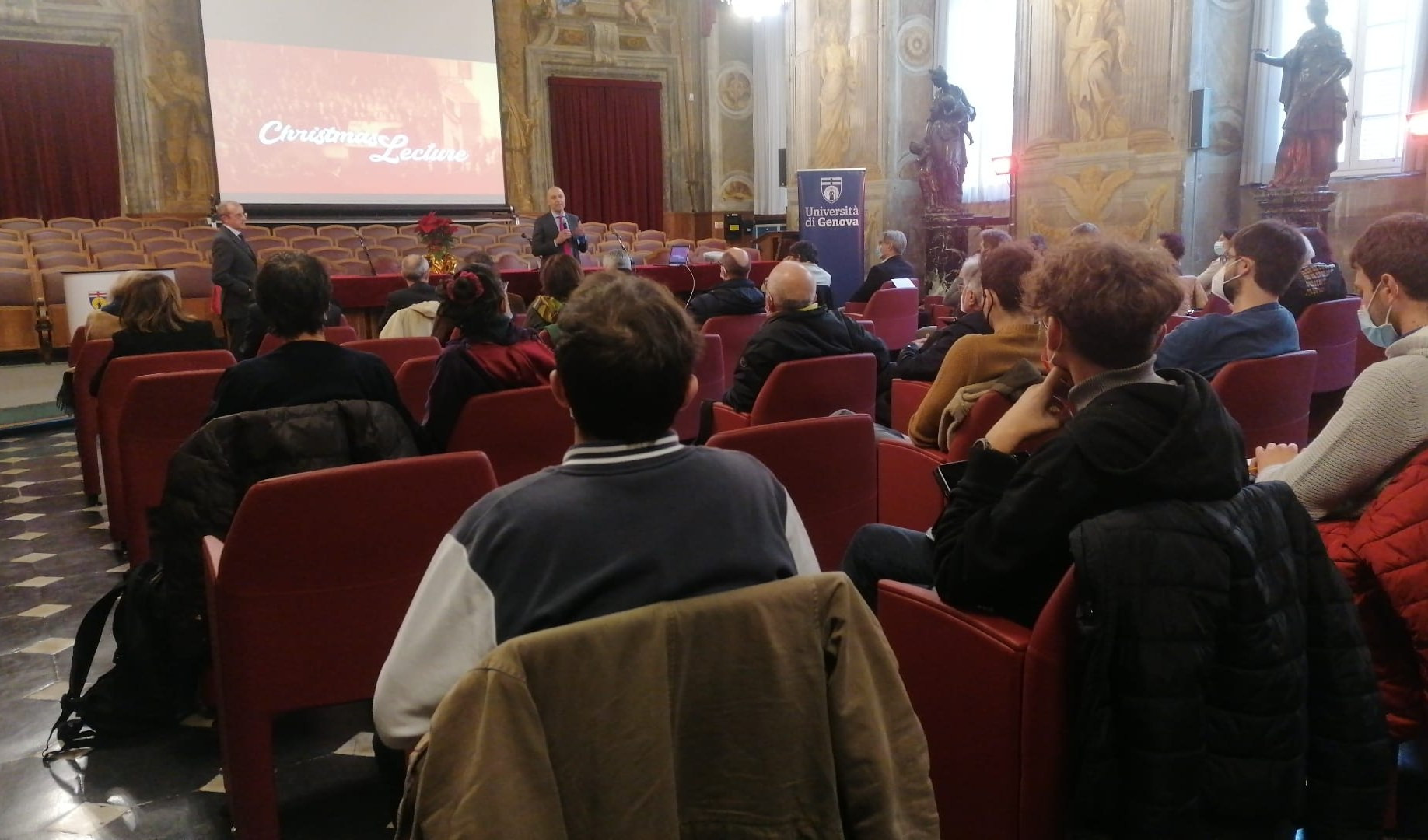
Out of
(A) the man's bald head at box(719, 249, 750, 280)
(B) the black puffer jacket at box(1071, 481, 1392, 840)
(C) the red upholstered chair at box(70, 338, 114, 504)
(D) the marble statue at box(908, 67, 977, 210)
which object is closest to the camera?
(B) the black puffer jacket at box(1071, 481, 1392, 840)

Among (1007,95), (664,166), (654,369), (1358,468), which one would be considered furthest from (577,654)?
(664,166)

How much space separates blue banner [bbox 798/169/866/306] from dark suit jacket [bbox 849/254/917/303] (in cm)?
192

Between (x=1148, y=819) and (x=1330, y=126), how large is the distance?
26.2ft

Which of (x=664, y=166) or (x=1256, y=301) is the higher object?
(x=664, y=166)

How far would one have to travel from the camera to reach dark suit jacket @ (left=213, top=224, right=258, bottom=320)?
20.9 ft

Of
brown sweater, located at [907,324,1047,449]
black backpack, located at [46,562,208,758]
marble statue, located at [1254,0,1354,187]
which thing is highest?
marble statue, located at [1254,0,1354,187]

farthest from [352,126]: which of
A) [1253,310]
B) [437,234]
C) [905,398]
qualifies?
[1253,310]

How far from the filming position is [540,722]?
0.92 meters

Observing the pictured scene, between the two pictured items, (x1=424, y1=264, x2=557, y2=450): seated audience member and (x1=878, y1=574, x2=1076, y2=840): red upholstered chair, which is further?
(x1=424, y1=264, x2=557, y2=450): seated audience member

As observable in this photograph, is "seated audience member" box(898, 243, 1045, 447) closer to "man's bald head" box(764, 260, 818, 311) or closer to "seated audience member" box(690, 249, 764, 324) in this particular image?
"man's bald head" box(764, 260, 818, 311)

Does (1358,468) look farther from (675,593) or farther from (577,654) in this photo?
(577,654)

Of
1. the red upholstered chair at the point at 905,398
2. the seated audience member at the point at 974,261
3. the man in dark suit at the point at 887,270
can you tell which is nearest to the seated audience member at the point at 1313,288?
the seated audience member at the point at 974,261

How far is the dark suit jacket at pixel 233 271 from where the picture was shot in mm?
6379

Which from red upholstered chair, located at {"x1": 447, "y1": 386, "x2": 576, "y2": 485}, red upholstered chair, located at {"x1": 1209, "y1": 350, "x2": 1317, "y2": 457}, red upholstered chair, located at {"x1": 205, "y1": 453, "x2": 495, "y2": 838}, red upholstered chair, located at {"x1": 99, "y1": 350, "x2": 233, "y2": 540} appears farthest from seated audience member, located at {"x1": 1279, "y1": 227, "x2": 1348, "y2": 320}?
red upholstered chair, located at {"x1": 99, "y1": 350, "x2": 233, "y2": 540}
